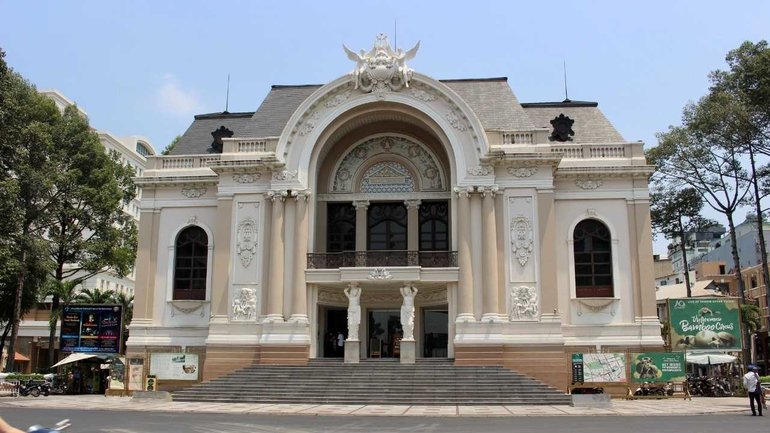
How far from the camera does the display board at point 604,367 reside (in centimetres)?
2883

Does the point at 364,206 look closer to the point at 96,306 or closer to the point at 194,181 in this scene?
the point at 194,181

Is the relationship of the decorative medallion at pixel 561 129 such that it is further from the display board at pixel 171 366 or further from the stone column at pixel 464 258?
the display board at pixel 171 366

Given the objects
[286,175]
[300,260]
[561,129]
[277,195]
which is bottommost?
[300,260]

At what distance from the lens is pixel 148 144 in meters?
89.0

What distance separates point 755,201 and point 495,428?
30.4 meters

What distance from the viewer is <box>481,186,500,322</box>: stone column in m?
31.0

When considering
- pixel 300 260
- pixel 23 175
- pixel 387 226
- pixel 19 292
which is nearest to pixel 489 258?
pixel 387 226

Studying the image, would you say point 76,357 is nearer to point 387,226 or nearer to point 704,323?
point 387,226

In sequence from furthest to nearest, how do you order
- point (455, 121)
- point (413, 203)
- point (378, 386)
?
point (413, 203) < point (455, 121) < point (378, 386)

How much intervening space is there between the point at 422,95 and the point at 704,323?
1561cm

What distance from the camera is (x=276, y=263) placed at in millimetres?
32406

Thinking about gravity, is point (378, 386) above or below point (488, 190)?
below

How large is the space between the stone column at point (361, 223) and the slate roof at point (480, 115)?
552 cm

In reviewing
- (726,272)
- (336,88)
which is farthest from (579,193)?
(726,272)
